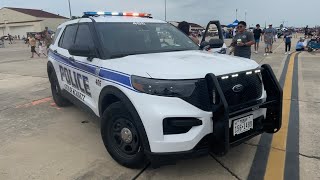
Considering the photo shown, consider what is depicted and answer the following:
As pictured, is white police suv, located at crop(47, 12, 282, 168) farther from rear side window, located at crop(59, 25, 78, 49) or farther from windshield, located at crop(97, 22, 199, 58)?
rear side window, located at crop(59, 25, 78, 49)

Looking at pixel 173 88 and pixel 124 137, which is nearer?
pixel 173 88

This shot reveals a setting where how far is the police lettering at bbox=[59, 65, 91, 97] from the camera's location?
14.9ft

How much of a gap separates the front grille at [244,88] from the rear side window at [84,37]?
1.92 metres

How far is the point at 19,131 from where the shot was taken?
5250mm

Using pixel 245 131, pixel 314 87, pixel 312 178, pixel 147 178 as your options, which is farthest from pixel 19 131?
pixel 314 87

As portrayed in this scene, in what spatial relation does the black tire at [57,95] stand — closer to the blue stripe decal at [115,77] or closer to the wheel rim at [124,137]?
the blue stripe decal at [115,77]

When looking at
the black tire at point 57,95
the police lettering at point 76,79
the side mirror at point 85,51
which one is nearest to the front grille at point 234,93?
the side mirror at point 85,51

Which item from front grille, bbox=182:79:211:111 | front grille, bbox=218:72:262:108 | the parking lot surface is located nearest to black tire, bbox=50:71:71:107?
the parking lot surface

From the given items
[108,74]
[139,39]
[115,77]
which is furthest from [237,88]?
[139,39]

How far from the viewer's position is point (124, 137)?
11.9ft

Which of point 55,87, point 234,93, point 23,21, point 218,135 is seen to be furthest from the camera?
point 23,21

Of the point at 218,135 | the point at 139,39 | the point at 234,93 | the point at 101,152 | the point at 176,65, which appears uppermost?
the point at 139,39

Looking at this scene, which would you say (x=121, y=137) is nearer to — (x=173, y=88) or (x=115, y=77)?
(x=115, y=77)

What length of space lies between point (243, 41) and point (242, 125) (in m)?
5.25
